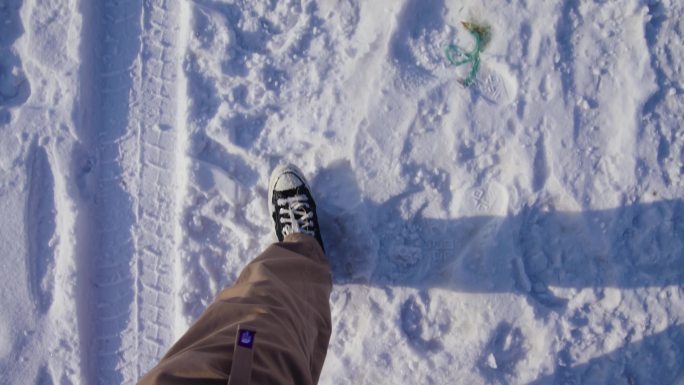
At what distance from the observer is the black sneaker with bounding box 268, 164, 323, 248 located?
1.86m

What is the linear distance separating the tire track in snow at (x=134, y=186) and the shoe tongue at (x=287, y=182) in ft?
1.35

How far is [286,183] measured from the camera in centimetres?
187

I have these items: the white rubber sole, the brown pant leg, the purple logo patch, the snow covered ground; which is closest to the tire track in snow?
the snow covered ground

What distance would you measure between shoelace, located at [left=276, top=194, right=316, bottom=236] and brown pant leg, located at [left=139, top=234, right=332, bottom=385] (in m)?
0.05

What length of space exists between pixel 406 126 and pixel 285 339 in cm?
89

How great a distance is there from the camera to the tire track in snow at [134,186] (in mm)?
1977

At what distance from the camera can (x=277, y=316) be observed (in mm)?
1457

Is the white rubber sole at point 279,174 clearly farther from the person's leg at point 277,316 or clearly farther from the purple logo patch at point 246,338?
the purple logo patch at point 246,338

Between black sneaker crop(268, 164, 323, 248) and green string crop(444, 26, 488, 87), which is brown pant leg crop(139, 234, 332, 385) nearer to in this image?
black sneaker crop(268, 164, 323, 248)

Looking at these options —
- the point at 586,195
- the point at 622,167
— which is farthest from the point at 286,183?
the point at 622,167

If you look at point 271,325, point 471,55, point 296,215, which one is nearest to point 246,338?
point 271,325

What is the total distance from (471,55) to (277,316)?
3.76ft

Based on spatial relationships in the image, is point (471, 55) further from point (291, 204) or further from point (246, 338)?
point (246, 338)

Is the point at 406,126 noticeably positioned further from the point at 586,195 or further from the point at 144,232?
the point at 144,232
